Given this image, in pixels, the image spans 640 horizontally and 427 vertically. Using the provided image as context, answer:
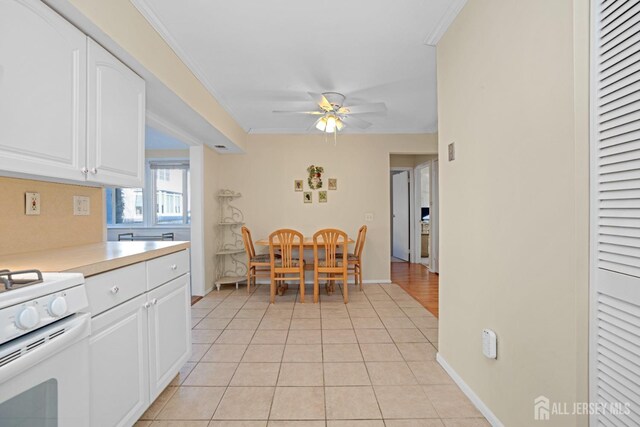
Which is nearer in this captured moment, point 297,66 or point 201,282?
point 297,66

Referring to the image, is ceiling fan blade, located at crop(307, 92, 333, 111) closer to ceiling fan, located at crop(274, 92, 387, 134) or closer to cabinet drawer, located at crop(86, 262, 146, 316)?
ceiling fan, located at crop(274, 92, 387, 134)

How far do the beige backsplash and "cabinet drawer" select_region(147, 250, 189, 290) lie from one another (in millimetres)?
620

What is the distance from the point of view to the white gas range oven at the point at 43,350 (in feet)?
2.61

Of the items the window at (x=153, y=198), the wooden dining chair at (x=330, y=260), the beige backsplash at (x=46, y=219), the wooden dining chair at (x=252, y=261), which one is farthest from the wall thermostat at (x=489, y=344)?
the window at (x=153, y=198)

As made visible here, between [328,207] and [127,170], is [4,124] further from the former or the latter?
[328,207]

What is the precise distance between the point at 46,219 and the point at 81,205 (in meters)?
0.27

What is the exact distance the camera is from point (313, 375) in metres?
2.09

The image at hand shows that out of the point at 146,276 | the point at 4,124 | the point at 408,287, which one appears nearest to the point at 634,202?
the point at 146,276

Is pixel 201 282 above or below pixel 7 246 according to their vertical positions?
below

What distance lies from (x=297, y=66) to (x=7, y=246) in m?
2.25

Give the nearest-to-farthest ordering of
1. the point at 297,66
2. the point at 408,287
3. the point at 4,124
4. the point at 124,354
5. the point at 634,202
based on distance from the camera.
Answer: the point at 634,202
the point at 4,124
the point at 124,354
the point at 297,66
the point at 408,287

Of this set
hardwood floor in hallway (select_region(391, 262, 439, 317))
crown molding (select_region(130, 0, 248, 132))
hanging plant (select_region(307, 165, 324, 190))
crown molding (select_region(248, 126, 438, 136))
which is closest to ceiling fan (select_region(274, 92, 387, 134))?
crown molding (select_region(130, 0, 248, 132))

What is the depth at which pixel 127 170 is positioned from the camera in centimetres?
188

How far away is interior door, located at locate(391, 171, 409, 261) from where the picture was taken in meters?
6.69
